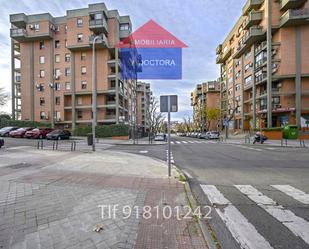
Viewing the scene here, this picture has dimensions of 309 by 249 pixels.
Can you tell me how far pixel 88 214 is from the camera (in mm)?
4332

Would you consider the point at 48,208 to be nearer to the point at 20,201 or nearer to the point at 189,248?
the point at 20,201

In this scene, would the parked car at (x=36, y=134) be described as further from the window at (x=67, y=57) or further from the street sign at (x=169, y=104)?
the street sign at (x=169, y=104)

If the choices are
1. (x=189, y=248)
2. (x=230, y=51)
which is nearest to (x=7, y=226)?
(x=189, y=248)

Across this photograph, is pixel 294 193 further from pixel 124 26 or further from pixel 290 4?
pixel 124 26

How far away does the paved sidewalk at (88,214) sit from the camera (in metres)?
3.41

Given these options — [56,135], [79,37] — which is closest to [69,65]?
[79,37]

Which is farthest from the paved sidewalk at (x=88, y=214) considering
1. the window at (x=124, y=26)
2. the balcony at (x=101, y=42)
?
the window at (x=124, y=26)

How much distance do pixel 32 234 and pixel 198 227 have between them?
8.91ft

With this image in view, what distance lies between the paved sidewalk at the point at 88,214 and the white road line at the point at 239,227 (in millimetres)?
630

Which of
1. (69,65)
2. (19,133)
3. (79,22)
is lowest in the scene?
(19,133)

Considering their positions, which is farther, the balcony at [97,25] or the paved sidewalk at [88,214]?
the balcony at [97,25]

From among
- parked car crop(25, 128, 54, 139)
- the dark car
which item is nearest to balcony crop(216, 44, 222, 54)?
the dark car

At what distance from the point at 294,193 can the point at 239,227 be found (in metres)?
3.05

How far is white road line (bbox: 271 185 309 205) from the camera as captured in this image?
18.2 ft
